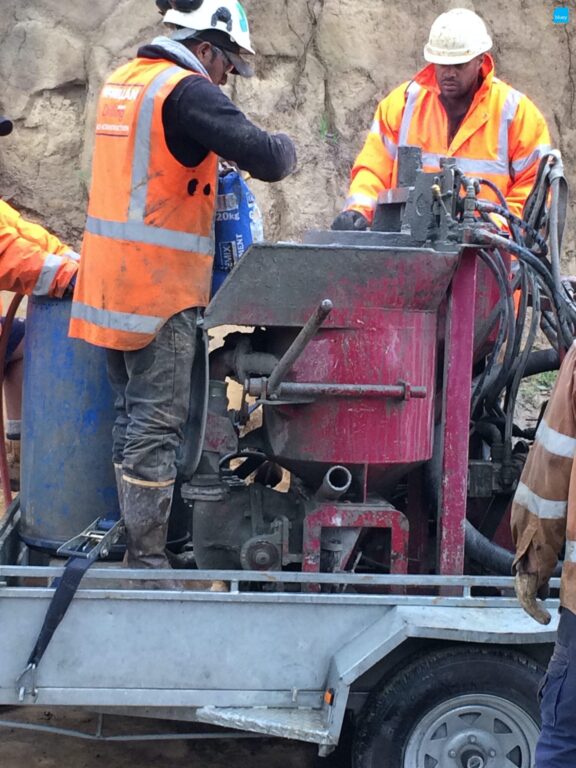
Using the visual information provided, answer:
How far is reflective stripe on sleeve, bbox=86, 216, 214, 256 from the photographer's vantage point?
3342mm

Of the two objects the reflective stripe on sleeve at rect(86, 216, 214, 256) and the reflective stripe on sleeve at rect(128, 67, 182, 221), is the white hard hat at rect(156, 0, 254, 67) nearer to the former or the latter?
the reflective stripe on sleeve at rect(128, 67, 182, 221)

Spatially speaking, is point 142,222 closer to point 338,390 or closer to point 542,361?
point 338,390

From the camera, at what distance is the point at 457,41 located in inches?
171

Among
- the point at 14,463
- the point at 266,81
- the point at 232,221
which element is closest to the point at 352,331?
the point at 232,221

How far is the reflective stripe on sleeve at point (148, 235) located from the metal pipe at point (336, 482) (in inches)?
32.0

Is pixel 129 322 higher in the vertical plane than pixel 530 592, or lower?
higher

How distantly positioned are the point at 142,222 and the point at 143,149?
8.8 inches

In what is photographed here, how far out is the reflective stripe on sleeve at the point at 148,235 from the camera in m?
3.34

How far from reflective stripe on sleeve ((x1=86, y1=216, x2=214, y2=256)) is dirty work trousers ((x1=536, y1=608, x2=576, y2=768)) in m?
1.63

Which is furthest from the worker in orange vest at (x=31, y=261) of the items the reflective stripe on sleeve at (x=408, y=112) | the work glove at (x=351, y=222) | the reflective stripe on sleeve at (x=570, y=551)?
the reflective stripe on sleeve at (x=570, y=551)

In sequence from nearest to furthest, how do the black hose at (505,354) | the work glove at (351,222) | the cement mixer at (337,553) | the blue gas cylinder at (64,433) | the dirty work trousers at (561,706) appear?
1. the dirty work trousers at (561,706)
2. the cement mixer at (337,553)
3. the black hose at (505,354)
4. the blue gas cylinder at (64,433)
5. the work glove at (351,222)

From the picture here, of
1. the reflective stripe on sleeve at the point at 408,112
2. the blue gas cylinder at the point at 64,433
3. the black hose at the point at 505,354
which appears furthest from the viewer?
the reflective stripe on sleeve at the point at 408,112

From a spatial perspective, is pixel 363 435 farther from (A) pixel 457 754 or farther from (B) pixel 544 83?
(B) pixel 544 83

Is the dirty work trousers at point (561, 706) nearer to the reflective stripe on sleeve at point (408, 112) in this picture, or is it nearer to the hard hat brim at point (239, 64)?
the hard hat brim at point (239, 64)
